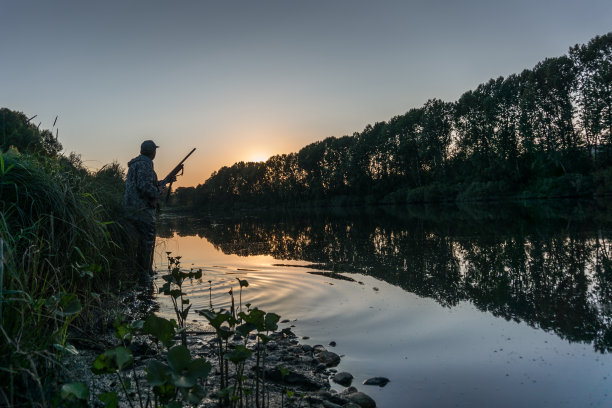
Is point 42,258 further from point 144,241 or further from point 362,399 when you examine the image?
point 144,241

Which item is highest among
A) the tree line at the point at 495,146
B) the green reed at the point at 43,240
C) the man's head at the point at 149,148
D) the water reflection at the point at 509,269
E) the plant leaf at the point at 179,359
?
the tree line at the point at 495,146

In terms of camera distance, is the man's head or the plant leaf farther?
the man's head

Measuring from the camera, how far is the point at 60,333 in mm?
2262

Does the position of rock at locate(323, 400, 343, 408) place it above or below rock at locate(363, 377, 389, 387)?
above

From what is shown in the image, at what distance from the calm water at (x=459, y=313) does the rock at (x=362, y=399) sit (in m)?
0.14

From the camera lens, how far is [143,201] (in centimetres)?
766

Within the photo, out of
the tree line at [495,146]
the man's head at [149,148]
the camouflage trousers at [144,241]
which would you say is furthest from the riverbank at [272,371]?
the tree line at [495,146]

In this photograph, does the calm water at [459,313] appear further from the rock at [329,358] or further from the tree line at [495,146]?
the tree line at [495,146]

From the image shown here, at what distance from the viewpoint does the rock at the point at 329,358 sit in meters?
3.48

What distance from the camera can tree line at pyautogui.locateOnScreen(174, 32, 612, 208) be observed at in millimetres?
39156

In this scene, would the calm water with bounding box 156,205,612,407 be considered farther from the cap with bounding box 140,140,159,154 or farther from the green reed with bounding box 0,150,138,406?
the cap with bounding box 140,140,159,154

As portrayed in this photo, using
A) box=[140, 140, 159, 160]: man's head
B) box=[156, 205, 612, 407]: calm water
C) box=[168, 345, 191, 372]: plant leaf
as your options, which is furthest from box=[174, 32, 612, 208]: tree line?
box=[168, 345, 191, 372]: plant leaf

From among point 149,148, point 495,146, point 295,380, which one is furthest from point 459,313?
point 495,146

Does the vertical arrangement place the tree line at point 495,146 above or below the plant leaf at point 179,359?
above
